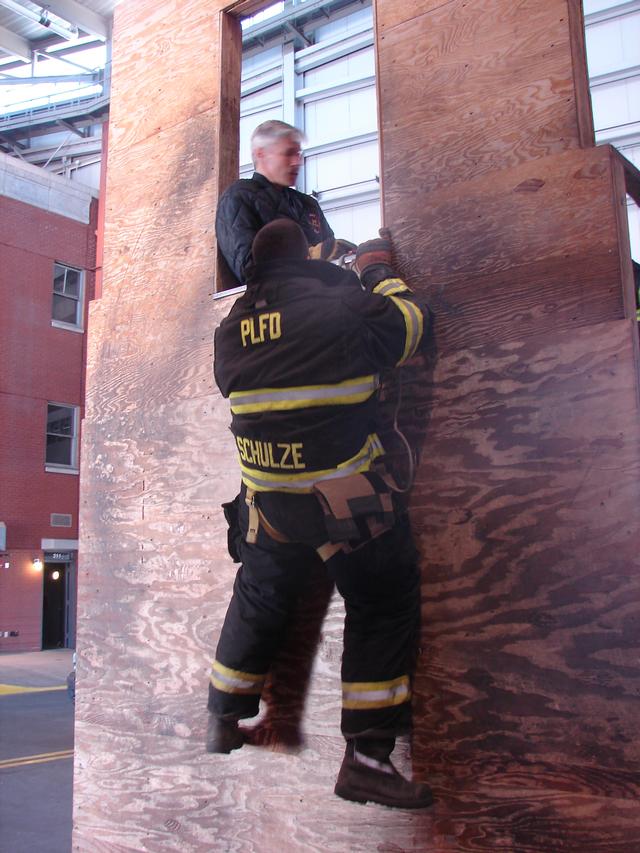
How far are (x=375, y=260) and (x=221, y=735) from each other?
A: 74.5 inches

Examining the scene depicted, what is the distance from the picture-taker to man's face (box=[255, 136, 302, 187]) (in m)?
3.51

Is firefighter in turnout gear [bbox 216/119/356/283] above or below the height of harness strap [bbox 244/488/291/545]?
above

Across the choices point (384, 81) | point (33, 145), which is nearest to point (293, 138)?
point (384, 81)

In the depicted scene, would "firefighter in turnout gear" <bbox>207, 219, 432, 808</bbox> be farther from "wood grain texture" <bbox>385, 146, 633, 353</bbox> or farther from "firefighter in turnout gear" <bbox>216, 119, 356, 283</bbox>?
"firefighter in turnout gear" <bbox>216, 119, 356, 283</bbox>

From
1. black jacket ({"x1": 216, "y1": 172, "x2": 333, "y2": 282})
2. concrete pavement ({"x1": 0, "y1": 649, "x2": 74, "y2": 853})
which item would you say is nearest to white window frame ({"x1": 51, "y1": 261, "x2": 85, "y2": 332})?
concrete pavement ({"x1": 0, "y1": 649, "x2": 74, "y2": 853})

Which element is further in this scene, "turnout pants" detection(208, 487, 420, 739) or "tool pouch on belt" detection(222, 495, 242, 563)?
"tool pouch on belt" detection(222, 495, 242, 563)

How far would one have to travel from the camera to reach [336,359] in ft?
8.79

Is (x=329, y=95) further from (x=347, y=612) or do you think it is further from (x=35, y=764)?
(x=347, y=612)

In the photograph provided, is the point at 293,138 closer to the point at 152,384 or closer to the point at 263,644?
the point at 152,384

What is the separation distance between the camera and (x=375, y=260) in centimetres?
321

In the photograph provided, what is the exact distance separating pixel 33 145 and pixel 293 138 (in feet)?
85.9

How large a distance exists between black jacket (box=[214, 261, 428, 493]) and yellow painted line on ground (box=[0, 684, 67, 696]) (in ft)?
42.4

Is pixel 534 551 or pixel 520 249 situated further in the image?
pixel 520 249

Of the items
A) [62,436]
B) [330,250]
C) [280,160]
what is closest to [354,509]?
[330,250]
